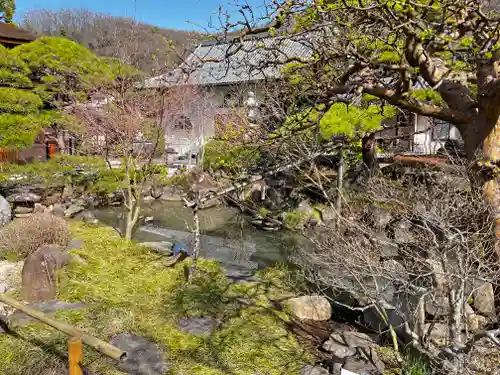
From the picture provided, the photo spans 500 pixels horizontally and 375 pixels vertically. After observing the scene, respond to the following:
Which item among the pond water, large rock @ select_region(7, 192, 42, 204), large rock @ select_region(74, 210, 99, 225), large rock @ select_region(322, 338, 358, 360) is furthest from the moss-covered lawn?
large rock @ select_region(7, 192, 42, 204)

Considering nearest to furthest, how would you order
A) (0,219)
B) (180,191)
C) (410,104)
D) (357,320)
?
1. (410,104)
2. (357,320)
3. (0,219)
4. (180,191)

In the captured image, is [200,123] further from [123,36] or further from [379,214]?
[379,214]

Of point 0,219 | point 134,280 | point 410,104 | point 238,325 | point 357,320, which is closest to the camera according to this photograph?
point 410,104

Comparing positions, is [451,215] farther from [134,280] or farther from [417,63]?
[134,280]

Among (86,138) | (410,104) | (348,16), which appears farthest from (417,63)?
(86,138)

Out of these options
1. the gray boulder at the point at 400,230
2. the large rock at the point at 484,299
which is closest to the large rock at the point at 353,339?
the gray boulder at the point at 400,230

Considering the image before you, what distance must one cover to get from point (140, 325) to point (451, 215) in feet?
12.0

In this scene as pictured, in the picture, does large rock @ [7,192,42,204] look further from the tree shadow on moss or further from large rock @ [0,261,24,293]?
the tree shadow on moss

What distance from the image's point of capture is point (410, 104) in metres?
4.40

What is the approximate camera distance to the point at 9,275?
5703mm

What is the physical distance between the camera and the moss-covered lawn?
3.84 metres

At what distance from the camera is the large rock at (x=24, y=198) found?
33.7 feet

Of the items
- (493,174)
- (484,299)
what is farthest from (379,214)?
(493,174)

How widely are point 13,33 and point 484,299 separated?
16.1 metres
